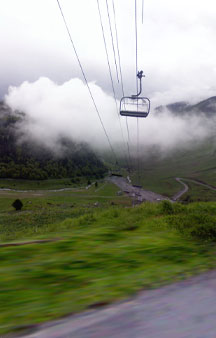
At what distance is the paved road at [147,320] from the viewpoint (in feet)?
7.21

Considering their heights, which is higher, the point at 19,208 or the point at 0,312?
the point at 0,312

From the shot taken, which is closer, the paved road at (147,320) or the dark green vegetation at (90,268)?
the paved road at (147,320)

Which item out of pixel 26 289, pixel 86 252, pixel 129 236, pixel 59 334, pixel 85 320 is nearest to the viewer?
pixel 59 334

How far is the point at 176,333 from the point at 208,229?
5.16 metres

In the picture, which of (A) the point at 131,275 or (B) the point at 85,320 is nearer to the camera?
(B) the point at 85,320

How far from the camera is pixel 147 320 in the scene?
2.41m

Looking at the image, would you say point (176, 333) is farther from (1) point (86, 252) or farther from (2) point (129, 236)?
(2) point (129, 236)

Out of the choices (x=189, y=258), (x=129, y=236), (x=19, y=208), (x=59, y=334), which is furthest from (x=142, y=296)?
(x=19, y=208)

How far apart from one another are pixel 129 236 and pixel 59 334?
419cm

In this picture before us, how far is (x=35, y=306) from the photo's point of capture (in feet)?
8.98

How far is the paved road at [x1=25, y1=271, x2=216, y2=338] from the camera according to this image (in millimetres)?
2197

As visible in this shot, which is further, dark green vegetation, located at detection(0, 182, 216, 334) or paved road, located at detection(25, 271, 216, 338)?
dark green vegetation, located at detection(0, 182, 216, 334)

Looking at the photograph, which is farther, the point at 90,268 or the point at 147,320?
the point at 90,268

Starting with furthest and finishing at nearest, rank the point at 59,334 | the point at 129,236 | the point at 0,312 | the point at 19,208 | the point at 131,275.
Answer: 1. the point at 19,208
2. the point at 129,236
3. the point at 131,275
4. the point at 0,312
5. the point at 59,334
